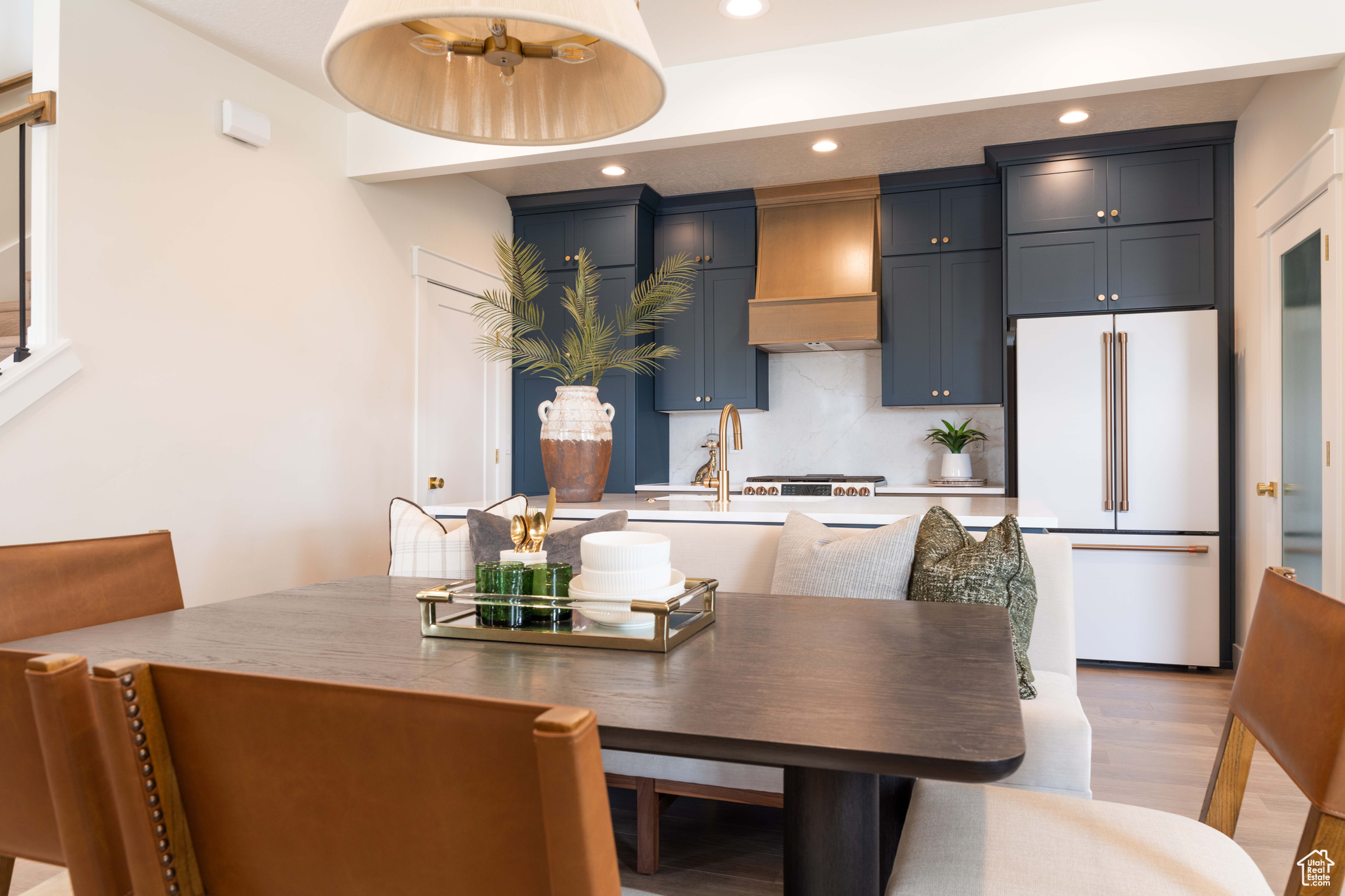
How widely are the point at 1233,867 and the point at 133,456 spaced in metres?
3.12

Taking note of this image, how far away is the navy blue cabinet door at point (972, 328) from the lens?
15.3 ft

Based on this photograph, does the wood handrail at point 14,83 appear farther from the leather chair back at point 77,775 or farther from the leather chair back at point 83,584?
the leather chair back at point 77,775

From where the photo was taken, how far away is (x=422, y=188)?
437cm

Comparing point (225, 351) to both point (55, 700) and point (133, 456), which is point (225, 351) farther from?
point (55, 700)

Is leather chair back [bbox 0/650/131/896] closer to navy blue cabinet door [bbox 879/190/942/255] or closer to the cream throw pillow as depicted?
the cream throw pillow

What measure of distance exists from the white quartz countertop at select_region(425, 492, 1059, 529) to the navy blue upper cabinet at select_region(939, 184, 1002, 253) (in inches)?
86.8

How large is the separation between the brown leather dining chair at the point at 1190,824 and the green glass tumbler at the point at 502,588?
24.8 inches

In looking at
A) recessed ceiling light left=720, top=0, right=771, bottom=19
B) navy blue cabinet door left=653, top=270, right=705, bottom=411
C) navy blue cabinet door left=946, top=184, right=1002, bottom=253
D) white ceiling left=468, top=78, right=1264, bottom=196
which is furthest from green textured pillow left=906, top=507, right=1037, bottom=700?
navy blue cabinet door left=653, top=270, right=705, bottom=411

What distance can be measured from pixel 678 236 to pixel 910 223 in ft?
4.67

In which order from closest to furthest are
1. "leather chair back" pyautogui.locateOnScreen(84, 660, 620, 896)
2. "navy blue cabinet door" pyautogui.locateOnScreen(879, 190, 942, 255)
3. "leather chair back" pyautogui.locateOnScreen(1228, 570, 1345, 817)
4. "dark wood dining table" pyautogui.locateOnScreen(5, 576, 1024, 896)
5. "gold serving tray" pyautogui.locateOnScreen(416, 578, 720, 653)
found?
"leather chair back" pyautogui.locateOnScreen(84, 660, 620, 896), "dark wood dining table" pyautogui.locateOnScreen(5, 576, 1024, 896), "leather chair back" pyautogui.locateOnScreen(1228, 570, 1345, 817), "gold serving tray" pyautogui.locateOnScreen(416, 578, 720, 653), "navy blue cabinet door" pyautogui.locateOnScreen(879, 190, 942, 255)

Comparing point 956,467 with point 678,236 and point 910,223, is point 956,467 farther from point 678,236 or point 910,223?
point 678,236

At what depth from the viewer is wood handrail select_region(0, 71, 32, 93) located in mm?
3352

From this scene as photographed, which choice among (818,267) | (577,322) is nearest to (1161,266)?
(818,267)

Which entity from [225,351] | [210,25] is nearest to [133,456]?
[225,351]
